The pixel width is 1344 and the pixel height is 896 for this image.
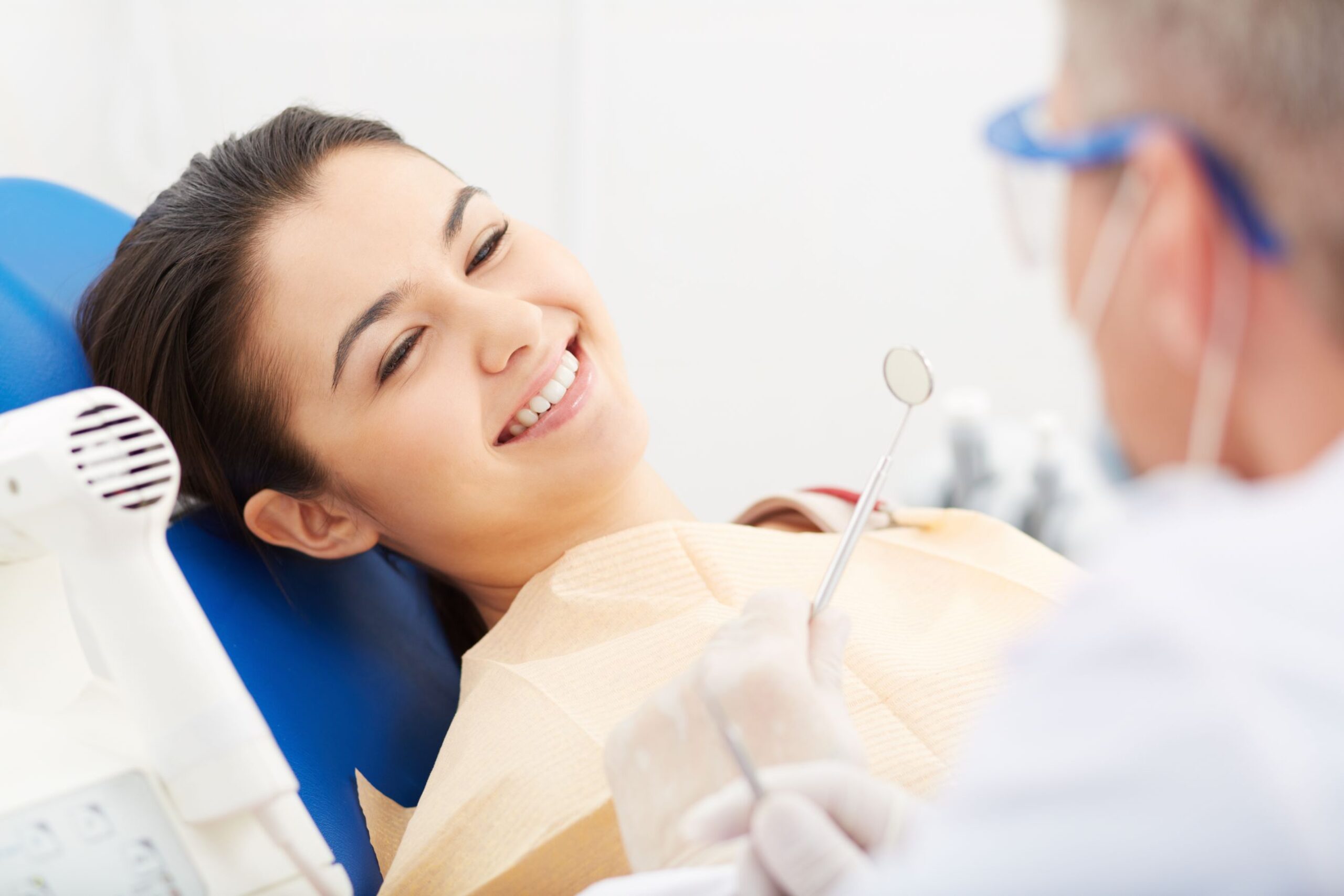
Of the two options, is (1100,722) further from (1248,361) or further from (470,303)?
(470,303)

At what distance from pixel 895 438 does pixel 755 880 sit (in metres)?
0.44

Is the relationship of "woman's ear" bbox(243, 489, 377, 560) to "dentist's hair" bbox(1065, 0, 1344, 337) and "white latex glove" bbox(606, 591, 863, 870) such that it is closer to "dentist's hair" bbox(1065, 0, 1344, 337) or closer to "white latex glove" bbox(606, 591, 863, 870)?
"white latex glove" bbox(606, 591, 863, 870)

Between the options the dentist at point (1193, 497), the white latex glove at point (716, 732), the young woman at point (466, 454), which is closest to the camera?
the dentist at point (1193, 497)

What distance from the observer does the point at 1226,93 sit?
511mm

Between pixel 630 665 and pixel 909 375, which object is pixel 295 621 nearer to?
pixel 630 665

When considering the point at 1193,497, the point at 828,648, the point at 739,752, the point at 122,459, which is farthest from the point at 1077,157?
the point at 122,459

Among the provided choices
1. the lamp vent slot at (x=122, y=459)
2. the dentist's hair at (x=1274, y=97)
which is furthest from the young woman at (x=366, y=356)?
the dentist's hair at (x=1274, y=97)

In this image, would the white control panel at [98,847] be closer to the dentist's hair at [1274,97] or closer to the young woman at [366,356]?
the young woman at [366,356]

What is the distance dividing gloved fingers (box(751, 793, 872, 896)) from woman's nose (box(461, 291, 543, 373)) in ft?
2.09

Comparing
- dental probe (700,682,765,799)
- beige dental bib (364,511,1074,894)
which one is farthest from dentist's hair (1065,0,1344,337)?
beige dental bib (364,511,1074,894)

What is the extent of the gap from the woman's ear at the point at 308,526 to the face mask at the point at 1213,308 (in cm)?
93

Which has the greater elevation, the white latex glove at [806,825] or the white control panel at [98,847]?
the white latex glove at [806,825]

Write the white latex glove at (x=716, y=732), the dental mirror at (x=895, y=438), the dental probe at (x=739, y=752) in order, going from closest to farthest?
1. the dental probe at (x=739, y=752)
2. the white latex glove at (x=716, y=732)
3. the dental mirror at (x=895, y=438)

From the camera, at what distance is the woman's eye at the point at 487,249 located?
1274 mm
